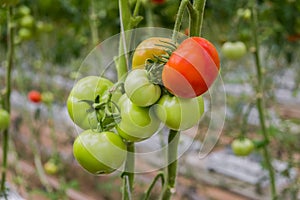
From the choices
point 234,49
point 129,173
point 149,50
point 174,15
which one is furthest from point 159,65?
point 174,15

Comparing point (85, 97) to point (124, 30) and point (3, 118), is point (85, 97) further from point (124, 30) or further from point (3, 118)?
point (3, 118)

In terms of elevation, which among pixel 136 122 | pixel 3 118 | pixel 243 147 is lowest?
pixel 243 147

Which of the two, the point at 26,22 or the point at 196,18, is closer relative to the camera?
the point at 196,18

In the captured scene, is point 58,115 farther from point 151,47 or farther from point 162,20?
point 151,47

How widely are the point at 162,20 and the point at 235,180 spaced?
1.07m

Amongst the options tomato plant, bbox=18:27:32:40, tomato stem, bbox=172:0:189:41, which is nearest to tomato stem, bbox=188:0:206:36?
tomato stem, bbox=172:0:189:41

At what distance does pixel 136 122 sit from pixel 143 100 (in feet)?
0.07

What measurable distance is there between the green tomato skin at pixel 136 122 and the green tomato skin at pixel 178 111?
11 millimetres

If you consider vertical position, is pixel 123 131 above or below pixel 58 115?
above

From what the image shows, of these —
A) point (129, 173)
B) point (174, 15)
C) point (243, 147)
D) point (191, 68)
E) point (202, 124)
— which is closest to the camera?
point (191, 68)

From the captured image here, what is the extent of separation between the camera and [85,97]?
0.41 metres

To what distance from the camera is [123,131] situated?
0.39m

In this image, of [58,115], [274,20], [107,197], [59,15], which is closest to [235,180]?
[107,197]

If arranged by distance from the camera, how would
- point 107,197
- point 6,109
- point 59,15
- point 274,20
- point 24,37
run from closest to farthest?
1. point 6,109
2. point 24,37
3. point 274,20
4. point 59,15
5. point 107,197
